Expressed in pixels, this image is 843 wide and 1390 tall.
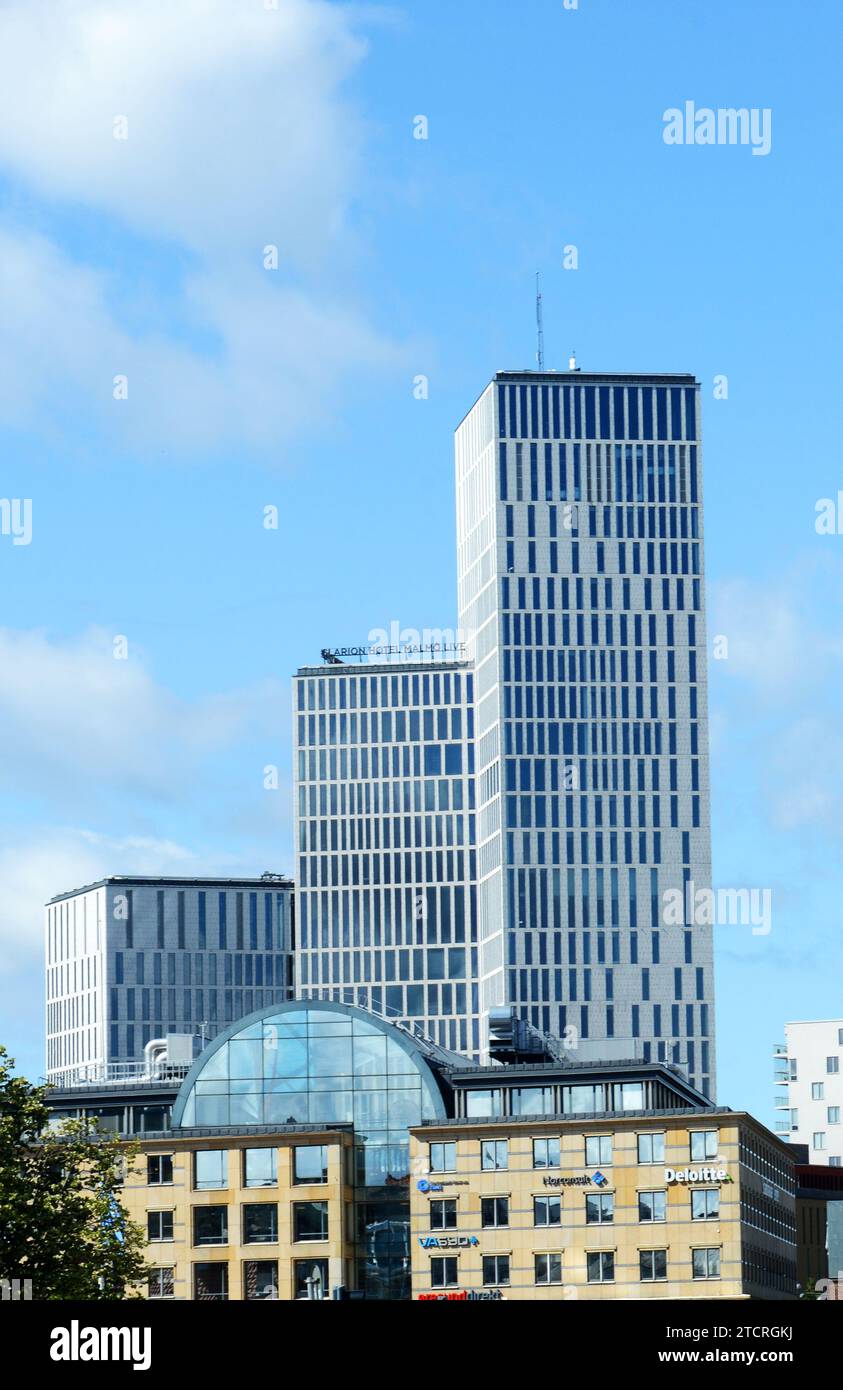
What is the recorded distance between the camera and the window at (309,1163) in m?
135

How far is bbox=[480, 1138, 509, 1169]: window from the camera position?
13412cm

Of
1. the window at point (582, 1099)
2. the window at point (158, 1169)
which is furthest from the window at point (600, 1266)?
the window at point (158, 1169)

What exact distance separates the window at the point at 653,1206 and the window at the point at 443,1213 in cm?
1049

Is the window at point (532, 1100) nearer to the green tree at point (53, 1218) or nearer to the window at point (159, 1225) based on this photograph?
the window at point (159, 1225)

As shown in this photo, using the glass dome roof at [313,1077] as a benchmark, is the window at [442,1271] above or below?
below

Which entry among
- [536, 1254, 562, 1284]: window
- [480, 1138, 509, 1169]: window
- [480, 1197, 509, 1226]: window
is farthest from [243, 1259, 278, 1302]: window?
[536, 1254, 562, 1284]: window

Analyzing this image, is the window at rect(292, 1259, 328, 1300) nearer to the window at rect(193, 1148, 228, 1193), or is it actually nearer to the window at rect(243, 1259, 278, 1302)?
the window at rect(243, 1259, 278, 1302)

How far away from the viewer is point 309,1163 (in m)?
136

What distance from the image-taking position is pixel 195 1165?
445ft
